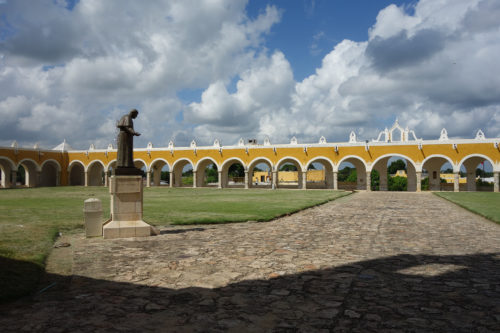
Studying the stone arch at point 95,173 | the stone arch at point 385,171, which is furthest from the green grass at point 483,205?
the stone arch at point 95,173

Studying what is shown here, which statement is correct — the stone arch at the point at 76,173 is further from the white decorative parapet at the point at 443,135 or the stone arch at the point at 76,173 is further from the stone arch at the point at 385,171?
the white decorative parapet at the point at 443,135

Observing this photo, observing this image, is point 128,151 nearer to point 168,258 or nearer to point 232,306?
point 168,258

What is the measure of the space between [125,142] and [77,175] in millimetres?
42176

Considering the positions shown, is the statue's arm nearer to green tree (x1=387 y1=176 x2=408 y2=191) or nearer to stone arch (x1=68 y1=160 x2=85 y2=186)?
stone arch (x1=68 y1=160 x2=85 y2=186)

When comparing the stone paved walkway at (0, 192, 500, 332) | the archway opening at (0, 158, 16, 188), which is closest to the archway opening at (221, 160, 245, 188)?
the archway opening at (0, 158, 16, 188)

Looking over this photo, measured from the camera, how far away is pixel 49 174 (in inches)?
1711

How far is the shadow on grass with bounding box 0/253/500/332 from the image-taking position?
2916 millimetres

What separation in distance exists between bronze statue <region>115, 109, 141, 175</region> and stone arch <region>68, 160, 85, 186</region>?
3972cm

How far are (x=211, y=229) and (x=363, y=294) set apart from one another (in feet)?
17.0

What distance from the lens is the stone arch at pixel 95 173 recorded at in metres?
42.8

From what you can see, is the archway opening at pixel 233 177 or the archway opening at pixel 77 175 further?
the archway opening at pixel 77 175

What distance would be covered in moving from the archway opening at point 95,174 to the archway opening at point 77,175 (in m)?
1.59

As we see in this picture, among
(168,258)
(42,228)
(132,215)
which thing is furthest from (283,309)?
(42,228)

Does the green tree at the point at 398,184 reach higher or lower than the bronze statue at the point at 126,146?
lower
